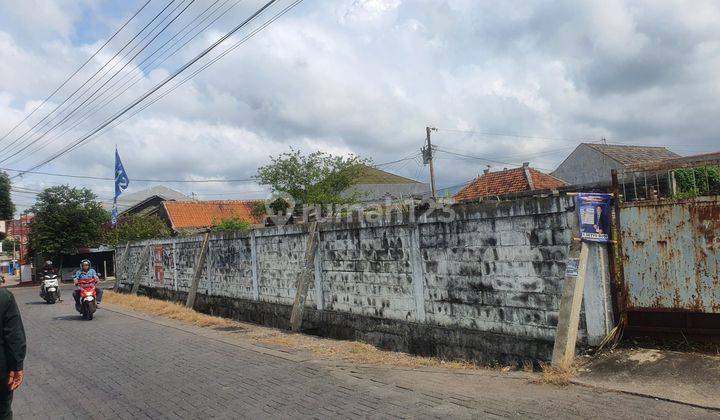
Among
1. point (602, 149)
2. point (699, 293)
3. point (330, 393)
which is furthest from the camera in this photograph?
point (602, 149)

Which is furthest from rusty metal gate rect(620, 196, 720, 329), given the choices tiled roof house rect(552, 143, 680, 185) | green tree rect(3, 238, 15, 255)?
green tree rect(3, 238, 15, 255)

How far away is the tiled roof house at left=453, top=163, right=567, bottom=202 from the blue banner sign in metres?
18.4

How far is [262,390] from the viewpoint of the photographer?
19.8 feet

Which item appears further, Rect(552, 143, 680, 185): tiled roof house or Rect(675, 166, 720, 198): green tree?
Rect(552, 143, 680, 185): tiled roof house

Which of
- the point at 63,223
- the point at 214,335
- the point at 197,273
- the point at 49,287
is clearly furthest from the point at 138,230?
the point at 214,335

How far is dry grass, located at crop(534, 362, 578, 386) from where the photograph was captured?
522 centimetres

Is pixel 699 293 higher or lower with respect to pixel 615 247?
lower

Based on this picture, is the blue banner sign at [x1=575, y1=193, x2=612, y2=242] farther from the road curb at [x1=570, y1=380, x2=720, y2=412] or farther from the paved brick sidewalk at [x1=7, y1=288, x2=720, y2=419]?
the paved brick sidewalk at [x1=7, y1=288, x2=720, y2=419]

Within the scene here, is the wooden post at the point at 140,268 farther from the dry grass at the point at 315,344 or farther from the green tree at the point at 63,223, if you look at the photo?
the green tree at the point at 63,223

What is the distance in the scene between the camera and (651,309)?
552 cm

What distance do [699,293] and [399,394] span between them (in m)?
3.22

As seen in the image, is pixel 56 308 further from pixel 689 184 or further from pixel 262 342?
pixel 689 184

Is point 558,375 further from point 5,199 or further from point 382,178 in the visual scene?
point 382,178

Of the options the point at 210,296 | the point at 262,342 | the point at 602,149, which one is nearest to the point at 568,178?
the point at 602,149
